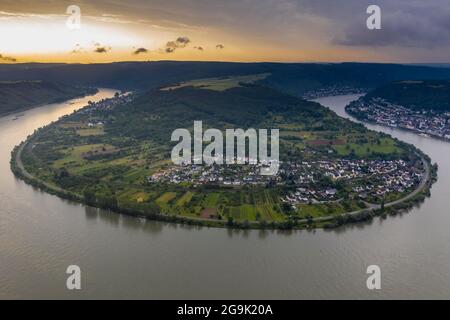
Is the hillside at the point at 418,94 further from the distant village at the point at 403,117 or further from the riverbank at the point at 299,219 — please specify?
the riverbank at the point at 299,219

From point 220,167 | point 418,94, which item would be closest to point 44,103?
point 220,167

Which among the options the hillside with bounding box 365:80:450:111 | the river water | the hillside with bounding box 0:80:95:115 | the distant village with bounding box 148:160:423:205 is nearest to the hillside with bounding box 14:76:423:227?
the distant village with bounding box 148:160:423:205

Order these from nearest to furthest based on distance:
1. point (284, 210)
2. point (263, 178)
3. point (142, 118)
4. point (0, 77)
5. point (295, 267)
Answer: point (295, 267), point (284, 210), point (263, 178), point (142, 118), point (0, 77)

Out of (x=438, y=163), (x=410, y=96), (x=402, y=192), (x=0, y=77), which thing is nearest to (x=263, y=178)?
(x=402, y=192)

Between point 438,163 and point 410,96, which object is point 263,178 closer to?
point 438,163

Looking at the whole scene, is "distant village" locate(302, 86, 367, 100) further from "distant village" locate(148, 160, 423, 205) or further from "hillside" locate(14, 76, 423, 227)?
"distant village" locate(148, 160, 423, 205)

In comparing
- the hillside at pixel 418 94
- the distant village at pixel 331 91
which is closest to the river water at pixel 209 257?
the hillside at pixel 418 94
